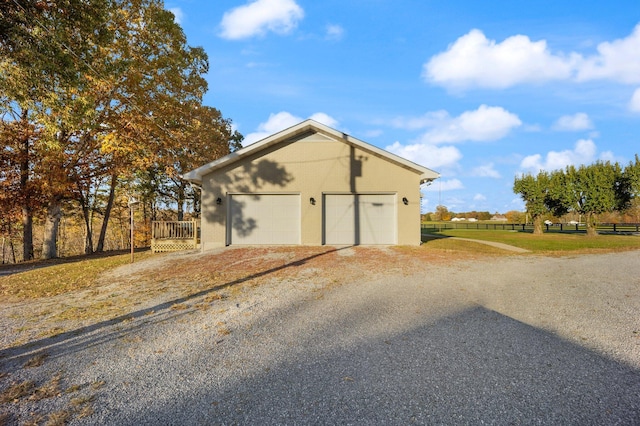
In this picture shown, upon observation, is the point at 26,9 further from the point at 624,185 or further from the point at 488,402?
the point at 624,185

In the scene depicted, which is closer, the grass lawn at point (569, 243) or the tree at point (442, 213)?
the grass lawn at point (569, 243)

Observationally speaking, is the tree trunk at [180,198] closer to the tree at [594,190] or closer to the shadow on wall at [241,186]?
the shadow on wall at [241,186]

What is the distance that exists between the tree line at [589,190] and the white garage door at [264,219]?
22367mm

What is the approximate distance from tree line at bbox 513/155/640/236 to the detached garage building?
57.0 ft

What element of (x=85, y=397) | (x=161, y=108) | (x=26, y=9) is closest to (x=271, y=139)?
(x=161, y=108)

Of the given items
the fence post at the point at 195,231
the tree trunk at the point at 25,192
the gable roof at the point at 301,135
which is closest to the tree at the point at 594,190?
the gable roof at the point at 301,135

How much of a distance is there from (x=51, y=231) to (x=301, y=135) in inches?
484

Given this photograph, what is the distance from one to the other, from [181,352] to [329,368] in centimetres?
173

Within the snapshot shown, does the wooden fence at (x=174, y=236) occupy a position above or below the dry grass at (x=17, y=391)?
above

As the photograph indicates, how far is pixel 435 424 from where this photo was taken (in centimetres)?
249

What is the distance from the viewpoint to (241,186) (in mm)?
14180

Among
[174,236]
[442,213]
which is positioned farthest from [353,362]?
[442,213]

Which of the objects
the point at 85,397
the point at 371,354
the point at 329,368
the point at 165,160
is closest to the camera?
the point at 85,397

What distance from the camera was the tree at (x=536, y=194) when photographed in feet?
90.9
